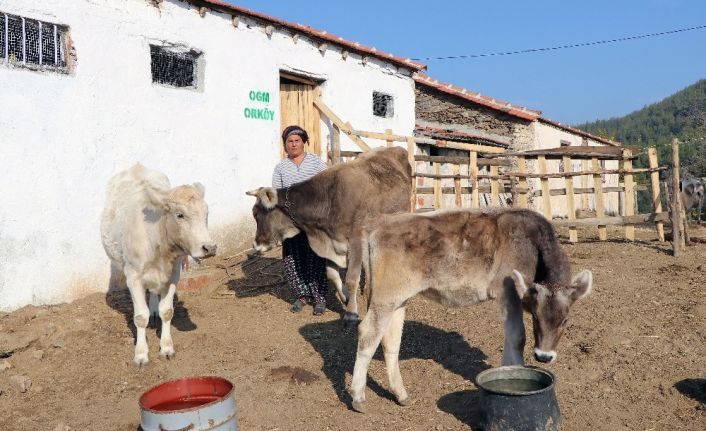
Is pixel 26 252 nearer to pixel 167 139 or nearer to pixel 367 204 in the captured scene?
pixel 167 139

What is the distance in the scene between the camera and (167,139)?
28.1 feet

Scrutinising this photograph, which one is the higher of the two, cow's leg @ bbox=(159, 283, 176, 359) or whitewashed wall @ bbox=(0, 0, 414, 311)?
whitewashed wall @ bbox=(0, 0, 414, 311)

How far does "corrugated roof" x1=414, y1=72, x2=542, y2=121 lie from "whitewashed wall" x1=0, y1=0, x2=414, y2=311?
6.86m

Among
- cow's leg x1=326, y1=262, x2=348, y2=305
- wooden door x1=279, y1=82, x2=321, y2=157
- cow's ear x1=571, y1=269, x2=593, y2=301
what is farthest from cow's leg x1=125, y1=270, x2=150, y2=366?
wooden door x1=279, y1=82, x2=321, y2=157

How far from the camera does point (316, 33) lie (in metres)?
10.9

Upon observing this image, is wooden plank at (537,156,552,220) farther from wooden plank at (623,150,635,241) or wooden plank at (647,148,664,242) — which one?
wooden plank at (647,148,664,242)

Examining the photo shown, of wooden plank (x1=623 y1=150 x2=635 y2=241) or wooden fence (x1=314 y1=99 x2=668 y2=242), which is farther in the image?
wooden plank (x1=623 y1=150 x2=635 y2=241)

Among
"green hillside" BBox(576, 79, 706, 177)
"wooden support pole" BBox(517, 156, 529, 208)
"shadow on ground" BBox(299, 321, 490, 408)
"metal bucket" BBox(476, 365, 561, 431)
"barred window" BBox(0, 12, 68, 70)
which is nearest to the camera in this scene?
"metal bucket" BBox(476, 365, 561, 431)

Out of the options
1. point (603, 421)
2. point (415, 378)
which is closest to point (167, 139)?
point (415, 378)

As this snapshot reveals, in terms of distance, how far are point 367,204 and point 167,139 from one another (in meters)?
3.52

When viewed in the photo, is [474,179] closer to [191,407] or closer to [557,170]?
[191,407]

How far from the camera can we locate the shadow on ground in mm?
4809

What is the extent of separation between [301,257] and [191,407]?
3.44 meters

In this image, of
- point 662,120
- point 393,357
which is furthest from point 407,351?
point 662,120
